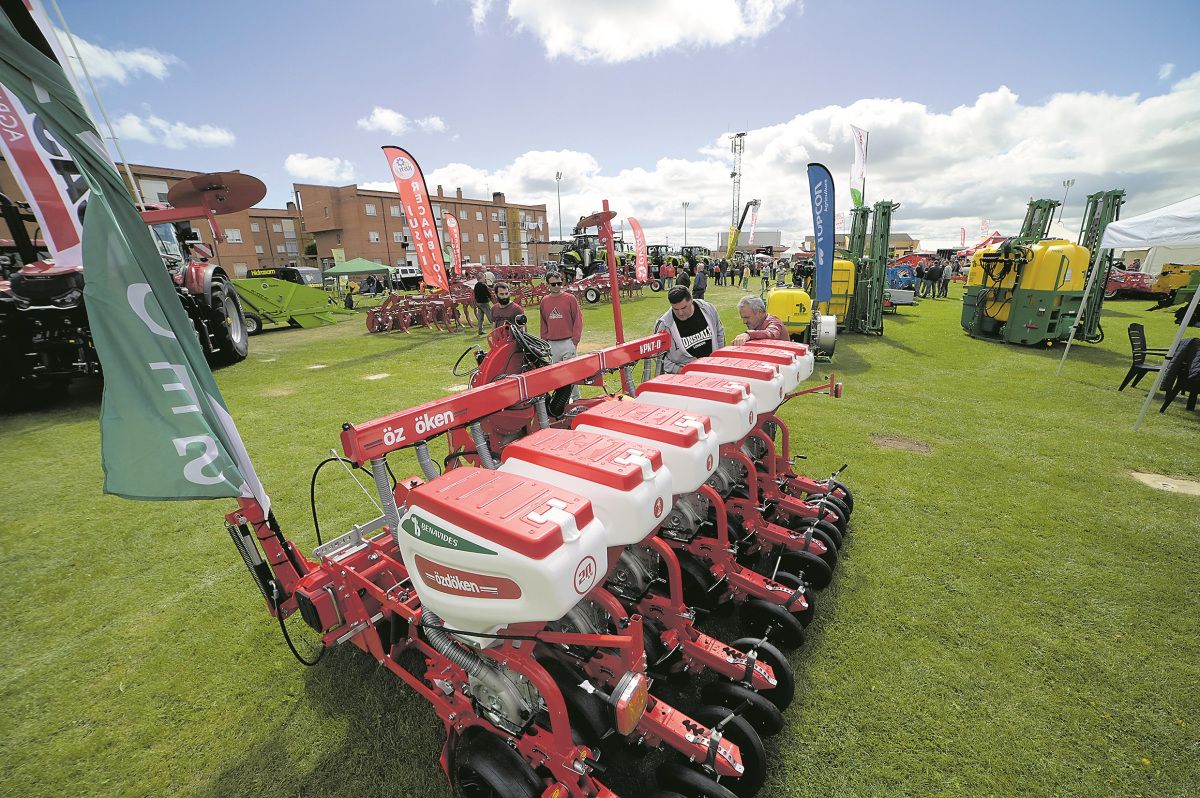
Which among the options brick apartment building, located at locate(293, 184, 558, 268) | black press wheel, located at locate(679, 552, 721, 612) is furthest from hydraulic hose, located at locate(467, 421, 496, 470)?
brick apartment building, located at locate(293, 184, 558, 268)

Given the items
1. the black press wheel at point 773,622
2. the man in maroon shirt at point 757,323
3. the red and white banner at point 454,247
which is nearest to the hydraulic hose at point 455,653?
the black press wheel at point 773,622

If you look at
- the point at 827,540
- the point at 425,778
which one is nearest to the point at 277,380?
the point at 425,778

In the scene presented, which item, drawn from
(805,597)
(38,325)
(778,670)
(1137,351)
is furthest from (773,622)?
(38,325)

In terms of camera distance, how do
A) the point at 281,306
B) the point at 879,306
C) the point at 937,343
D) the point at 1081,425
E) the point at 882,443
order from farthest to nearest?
the point at 281,306, the point at 879,306, the point at 937,343, the point at 1081,425, the point at 882,443

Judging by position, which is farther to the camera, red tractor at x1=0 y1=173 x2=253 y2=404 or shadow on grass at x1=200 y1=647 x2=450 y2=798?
red tractor at x1=0 y1=173 x2=253 y2=404

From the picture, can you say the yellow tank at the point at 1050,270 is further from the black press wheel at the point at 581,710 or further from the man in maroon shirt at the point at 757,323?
the black press wheel at the point at 581,710

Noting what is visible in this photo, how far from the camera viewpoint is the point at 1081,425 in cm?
654

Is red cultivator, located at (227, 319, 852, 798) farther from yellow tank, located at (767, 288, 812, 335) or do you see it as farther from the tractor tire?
the tractor tire

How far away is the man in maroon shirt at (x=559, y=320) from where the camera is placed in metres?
5.70

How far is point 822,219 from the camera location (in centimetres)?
1016

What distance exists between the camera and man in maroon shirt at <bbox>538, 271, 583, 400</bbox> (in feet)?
18.7

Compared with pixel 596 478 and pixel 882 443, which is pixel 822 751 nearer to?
pixel 596 478

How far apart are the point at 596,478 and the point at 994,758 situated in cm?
248

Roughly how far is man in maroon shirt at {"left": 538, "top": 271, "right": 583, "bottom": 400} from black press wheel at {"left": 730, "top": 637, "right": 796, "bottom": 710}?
3.80 metres
